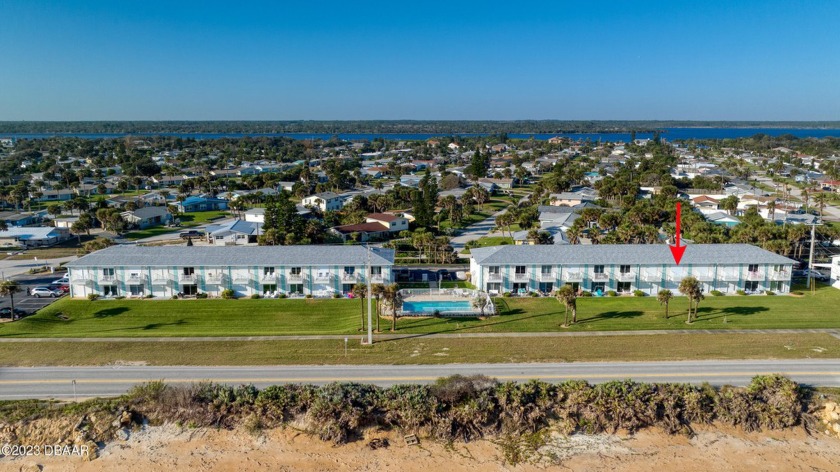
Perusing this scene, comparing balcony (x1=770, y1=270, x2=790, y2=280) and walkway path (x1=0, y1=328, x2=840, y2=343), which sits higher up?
Result: balcony (x1=770, y1=270, x2=790, y2=280)

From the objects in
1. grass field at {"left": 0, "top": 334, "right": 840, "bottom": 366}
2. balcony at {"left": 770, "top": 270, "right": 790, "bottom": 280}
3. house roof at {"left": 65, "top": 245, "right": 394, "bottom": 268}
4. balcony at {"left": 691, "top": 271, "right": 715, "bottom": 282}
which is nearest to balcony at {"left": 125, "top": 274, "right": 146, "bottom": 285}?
house roof at {"left": 65, "top": 245, "right": 394, "bottom": 268}

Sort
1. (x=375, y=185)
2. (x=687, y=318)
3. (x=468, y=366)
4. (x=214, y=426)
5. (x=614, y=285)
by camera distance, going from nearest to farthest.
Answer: (x=214, y=426) → (x=468, y=366) → (x=687, y=318) → (x=614, y=285) → (x=375, y=185)

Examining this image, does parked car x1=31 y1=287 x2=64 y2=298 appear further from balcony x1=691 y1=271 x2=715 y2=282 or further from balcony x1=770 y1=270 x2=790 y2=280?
balcony x1=770 y1=270 x2=790 y2=280

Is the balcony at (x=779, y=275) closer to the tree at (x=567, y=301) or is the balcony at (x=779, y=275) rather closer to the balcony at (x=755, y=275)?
the balcony at (x=755, y=275)

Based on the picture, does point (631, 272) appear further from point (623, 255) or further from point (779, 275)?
point (779, 275)

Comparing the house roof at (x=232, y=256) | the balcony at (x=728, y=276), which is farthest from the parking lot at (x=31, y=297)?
the balcony at (x=728, y=276)

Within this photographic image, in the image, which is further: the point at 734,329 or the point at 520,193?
the point at 520,193

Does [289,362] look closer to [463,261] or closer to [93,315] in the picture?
[93,315]

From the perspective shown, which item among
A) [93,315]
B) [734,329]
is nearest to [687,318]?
[734,329]
